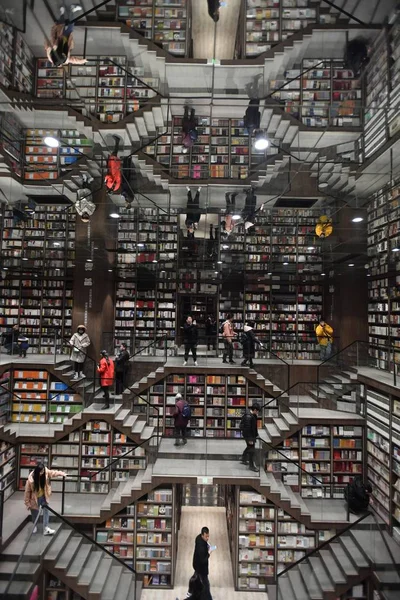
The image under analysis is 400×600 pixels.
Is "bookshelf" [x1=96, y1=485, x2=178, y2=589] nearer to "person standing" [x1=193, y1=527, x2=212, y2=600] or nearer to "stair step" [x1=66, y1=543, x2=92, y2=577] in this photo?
"stair step" [x1=66, y1=543, x2=92, y2=577]

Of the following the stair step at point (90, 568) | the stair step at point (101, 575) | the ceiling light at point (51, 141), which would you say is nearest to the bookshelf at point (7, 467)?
the stair step at point (90, 568)

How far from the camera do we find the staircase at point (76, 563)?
4.78m

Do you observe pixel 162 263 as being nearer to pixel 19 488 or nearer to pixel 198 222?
pixel 198 222

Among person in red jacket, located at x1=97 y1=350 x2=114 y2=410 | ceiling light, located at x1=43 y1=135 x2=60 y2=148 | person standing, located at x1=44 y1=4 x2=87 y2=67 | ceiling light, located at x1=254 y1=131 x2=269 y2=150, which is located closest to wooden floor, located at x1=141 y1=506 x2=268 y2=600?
person in red jacket, located at x1=97 y1=350 x2=114 y2=410

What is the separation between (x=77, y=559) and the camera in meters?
5.29

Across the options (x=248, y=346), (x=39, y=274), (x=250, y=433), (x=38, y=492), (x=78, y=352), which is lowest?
(x=38, y=492)

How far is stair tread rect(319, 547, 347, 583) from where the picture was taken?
16.4 ft

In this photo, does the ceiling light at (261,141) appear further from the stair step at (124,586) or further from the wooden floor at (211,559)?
the wooden floor at (211,559)

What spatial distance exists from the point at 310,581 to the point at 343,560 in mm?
567

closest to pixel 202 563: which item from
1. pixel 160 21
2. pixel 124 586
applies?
pixel 124 586

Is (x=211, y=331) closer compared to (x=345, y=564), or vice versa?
(x=345, y=564)

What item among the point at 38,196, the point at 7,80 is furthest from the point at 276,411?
the point at 7,80

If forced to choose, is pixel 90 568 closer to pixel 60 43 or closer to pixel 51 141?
pixel 51 141

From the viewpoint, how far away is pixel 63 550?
5.27m
